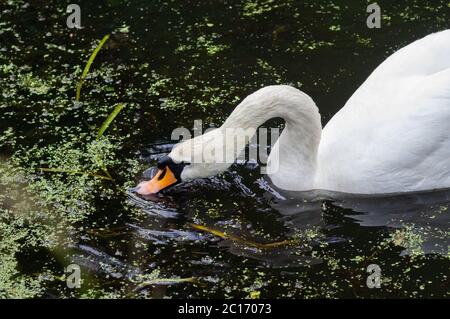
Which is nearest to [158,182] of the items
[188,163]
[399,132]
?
[188,163]

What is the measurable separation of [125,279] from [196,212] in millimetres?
1027

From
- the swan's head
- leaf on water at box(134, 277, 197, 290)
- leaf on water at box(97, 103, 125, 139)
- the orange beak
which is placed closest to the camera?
leaf on water at box(134, 277, 197, 290)

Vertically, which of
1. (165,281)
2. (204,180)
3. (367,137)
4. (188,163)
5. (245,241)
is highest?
(367,137)

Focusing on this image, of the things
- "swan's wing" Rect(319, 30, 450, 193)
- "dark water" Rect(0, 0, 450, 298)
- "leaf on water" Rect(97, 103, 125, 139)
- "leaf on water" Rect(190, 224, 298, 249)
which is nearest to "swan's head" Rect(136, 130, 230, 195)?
"dark water" Rect(0, 0, 450, 298)

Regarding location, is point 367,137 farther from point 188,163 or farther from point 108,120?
point 108,120

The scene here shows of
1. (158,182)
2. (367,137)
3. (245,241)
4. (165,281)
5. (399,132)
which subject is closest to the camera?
(165,281)

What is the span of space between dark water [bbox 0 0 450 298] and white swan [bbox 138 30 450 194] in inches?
7.2

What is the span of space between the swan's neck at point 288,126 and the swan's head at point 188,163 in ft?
0.62

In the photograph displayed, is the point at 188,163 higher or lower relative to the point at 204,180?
higher

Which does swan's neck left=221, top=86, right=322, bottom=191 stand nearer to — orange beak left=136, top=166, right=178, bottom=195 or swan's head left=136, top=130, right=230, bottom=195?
swan's head left=136, top=130, right=230, bottom=195

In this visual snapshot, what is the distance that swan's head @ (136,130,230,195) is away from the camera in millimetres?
6938

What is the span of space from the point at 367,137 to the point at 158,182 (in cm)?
176

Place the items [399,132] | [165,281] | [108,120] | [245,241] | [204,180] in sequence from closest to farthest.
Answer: [165,281] → [245,241] → [399,132] → [204,180] → [108,120]

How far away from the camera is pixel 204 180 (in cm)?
757
